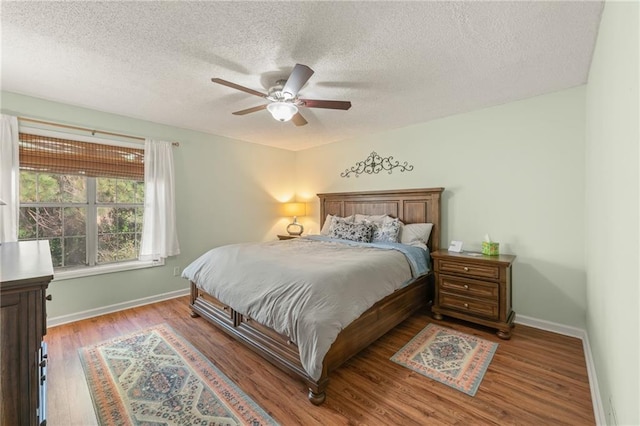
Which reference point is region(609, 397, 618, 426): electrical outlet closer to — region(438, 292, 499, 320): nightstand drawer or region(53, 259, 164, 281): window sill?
region(438, 292, 499, 320): nightstand drawer

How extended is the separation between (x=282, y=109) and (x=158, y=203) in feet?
7.91

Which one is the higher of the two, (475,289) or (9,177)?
(9,177)

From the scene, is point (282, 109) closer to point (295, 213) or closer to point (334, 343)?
point (334, 343)

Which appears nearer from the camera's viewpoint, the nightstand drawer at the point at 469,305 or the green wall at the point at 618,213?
the green wall at the point at 618,213

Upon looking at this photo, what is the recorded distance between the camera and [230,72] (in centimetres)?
236

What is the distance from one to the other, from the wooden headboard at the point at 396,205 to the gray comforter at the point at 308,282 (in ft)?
1.83

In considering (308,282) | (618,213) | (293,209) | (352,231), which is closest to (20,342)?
(308,282)

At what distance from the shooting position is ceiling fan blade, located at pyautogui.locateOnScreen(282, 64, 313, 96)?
1878 millimetres

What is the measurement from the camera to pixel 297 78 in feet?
6.59

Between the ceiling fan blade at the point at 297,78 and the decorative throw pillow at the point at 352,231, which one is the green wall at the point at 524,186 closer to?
the decorative throw pillow at the point at 352,231

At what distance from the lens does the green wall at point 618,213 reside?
102 cm

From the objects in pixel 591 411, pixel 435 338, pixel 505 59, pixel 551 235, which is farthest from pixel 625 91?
pixel 435 338

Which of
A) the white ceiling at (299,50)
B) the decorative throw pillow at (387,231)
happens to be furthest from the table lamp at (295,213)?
the white ceiling at (299,50)

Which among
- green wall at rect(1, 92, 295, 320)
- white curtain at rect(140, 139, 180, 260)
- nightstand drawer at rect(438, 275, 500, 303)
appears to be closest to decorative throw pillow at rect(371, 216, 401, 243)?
nightstand drawer at rect(438, 275, 500, 303)
